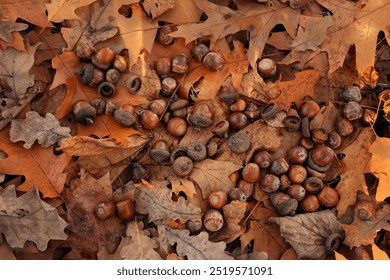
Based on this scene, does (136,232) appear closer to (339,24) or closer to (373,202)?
(373,202)

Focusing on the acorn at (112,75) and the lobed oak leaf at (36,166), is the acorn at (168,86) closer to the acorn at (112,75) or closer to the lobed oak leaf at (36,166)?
the acorn at (112,75)

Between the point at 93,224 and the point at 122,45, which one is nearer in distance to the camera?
the point at 93,224

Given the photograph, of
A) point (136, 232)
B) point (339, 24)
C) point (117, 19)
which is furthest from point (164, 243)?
point (339, 24)

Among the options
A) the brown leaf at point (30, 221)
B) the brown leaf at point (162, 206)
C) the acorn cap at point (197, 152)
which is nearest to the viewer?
the brown leaf at point (30, 221)

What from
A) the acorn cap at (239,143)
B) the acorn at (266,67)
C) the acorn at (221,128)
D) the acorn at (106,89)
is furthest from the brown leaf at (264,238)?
the acorn at (106,89)

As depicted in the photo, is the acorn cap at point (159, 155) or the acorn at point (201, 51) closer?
the acorn cap at point (159, 155)

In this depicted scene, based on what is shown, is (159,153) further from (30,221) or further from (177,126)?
(30,221)
